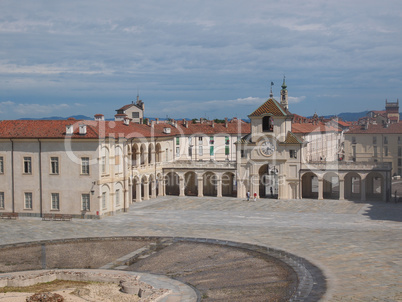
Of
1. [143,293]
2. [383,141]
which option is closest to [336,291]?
[143,293]

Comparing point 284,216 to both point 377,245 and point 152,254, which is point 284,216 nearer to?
point 377,245

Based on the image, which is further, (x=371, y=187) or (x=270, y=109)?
(x=371, y=187)

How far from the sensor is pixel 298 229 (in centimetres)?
4891

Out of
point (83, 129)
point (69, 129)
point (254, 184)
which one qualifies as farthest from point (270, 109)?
point (69, 129)

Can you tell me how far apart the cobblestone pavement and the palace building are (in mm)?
2775

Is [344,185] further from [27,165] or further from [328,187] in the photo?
[27,165]

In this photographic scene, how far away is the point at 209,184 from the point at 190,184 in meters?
3.82

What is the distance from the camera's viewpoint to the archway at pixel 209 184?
7900cm

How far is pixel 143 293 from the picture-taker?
27734 millimetres

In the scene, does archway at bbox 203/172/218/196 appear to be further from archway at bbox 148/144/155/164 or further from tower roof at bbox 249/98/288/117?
tower roof at bbox 249/98/288/117

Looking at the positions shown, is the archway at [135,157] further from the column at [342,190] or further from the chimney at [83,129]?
the column at [342,190]

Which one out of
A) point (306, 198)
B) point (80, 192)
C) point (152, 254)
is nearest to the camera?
point (152, 254)

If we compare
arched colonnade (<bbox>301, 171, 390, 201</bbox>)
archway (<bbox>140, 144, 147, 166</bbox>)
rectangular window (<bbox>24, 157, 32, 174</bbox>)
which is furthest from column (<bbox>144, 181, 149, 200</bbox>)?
arched colonnade (<bbox>301, 171, 390, 201</bbox>)

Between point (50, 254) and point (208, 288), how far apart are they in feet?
50.4
